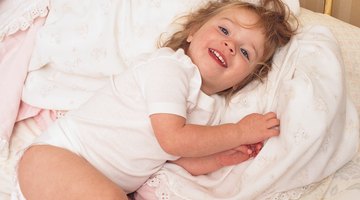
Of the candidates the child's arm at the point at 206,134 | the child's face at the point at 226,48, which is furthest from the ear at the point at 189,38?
the child's arm at the point at 206,134

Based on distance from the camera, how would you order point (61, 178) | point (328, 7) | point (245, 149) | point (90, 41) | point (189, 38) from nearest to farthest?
1. point (61, 178)
2. point (245, 149)
3. point (189, 38)
4. point (90, 41)
5. point (328, 7)

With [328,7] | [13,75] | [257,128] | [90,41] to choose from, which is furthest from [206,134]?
[328,7]

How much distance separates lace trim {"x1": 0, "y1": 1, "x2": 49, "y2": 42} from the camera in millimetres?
1363

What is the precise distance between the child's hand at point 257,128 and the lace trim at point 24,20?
2.27 feet

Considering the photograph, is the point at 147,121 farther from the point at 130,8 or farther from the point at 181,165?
the point at 130,8

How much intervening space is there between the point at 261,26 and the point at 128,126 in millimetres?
432

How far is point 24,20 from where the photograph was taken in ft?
4.50

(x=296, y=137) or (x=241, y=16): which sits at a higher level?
(x=241, y=16)

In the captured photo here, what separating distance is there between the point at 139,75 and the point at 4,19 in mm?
530

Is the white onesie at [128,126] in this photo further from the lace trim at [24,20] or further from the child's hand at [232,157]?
the lace trim at [24,20]

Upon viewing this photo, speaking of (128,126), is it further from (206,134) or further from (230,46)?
(230,46)

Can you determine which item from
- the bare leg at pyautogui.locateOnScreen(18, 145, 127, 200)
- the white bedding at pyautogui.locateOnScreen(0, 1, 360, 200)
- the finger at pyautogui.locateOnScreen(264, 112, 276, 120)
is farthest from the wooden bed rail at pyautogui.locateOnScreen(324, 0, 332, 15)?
the bare leg at pyautogui.locateOnScreen(18, 145, 127, 200)

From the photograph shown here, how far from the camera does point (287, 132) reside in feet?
3.53

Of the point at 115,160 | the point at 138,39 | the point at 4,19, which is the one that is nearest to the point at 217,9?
the point at 138,39
